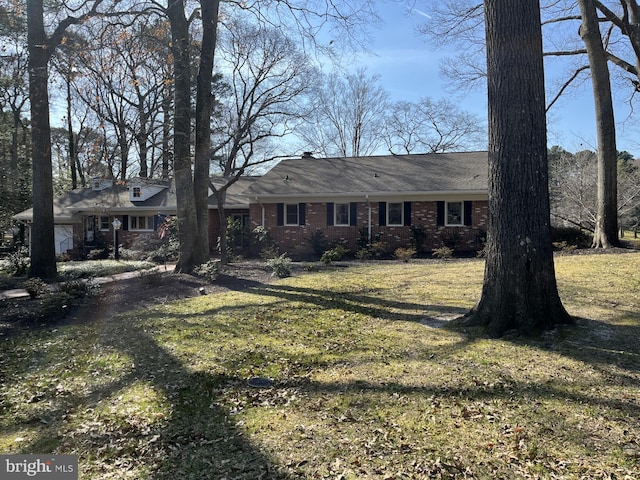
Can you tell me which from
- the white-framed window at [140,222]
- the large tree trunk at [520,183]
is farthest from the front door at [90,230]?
the large tree trunk at [520,183]

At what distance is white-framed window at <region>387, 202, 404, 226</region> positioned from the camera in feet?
59.8

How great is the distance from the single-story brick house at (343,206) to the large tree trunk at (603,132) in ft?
14.7

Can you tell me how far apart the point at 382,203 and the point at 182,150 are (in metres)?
9.24

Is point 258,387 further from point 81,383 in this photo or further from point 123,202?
point 123,202

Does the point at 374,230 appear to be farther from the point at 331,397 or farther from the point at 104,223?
the point at 104,223

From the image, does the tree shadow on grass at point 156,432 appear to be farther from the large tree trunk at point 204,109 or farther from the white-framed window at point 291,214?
the white-framed window at point 291,214

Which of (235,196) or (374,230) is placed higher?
(235,196)

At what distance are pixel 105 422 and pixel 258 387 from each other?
1358 mm

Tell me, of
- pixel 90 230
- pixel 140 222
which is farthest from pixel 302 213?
pixel 90 230

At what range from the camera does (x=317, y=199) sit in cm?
1900

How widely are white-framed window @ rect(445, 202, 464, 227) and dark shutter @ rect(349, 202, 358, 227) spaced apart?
3926mm

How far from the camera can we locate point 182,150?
12211 millimetres

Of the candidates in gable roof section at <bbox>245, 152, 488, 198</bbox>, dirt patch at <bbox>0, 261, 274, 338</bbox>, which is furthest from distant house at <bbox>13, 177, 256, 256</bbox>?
dirt patch at <bbox>0, 261, 274, 338</bbox>

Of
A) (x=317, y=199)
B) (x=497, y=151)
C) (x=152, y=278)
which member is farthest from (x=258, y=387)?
(x=317, y=199)
